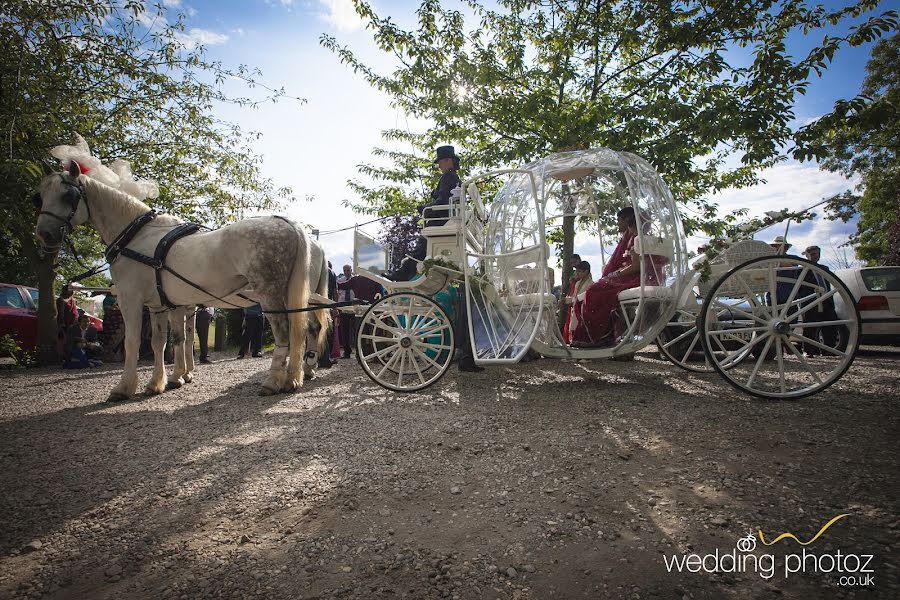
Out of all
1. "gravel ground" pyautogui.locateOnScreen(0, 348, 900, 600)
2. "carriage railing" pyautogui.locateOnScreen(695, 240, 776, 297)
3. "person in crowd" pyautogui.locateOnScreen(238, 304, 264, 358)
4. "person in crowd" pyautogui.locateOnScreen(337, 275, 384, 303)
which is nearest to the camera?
"gravel ground" pyautogui.locateOnScreen(0, 348, 900, 600)

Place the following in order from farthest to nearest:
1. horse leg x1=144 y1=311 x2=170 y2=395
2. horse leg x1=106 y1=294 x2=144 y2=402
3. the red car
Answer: the red car → horse leg x1=144 y1=311 x2=170 y2=395 → horse leg x1=106 y1=294 x2=144 y2=402

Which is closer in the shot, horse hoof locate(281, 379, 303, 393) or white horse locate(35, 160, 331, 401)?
white horse locate(35, 160, 331, 401)

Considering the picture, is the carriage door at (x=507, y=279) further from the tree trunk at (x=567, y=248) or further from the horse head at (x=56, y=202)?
the horse head at (x=56, y=202)

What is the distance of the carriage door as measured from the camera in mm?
4121

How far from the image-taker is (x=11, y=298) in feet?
29.1

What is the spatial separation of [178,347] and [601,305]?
18.0 feet

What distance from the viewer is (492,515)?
1.97 meters

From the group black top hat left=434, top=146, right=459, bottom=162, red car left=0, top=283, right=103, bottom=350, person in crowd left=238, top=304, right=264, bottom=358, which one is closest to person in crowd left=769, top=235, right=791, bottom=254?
black top hat left=434, top=146, right=459, bottom=162

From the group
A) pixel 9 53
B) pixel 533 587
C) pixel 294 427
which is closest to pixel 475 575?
pixel 533 587

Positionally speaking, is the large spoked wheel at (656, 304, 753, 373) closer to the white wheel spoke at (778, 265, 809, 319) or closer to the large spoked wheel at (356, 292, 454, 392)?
the white wheel spoke at (778, 265, 809, 319)

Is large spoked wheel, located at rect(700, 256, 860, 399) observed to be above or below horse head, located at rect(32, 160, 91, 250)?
below

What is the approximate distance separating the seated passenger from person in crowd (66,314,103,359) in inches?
368

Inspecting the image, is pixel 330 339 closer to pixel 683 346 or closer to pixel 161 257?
pixel 161 257

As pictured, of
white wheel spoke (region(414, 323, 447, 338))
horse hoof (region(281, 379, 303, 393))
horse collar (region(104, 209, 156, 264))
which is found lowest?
horse hoof (region(281, 379, 303, 393))
